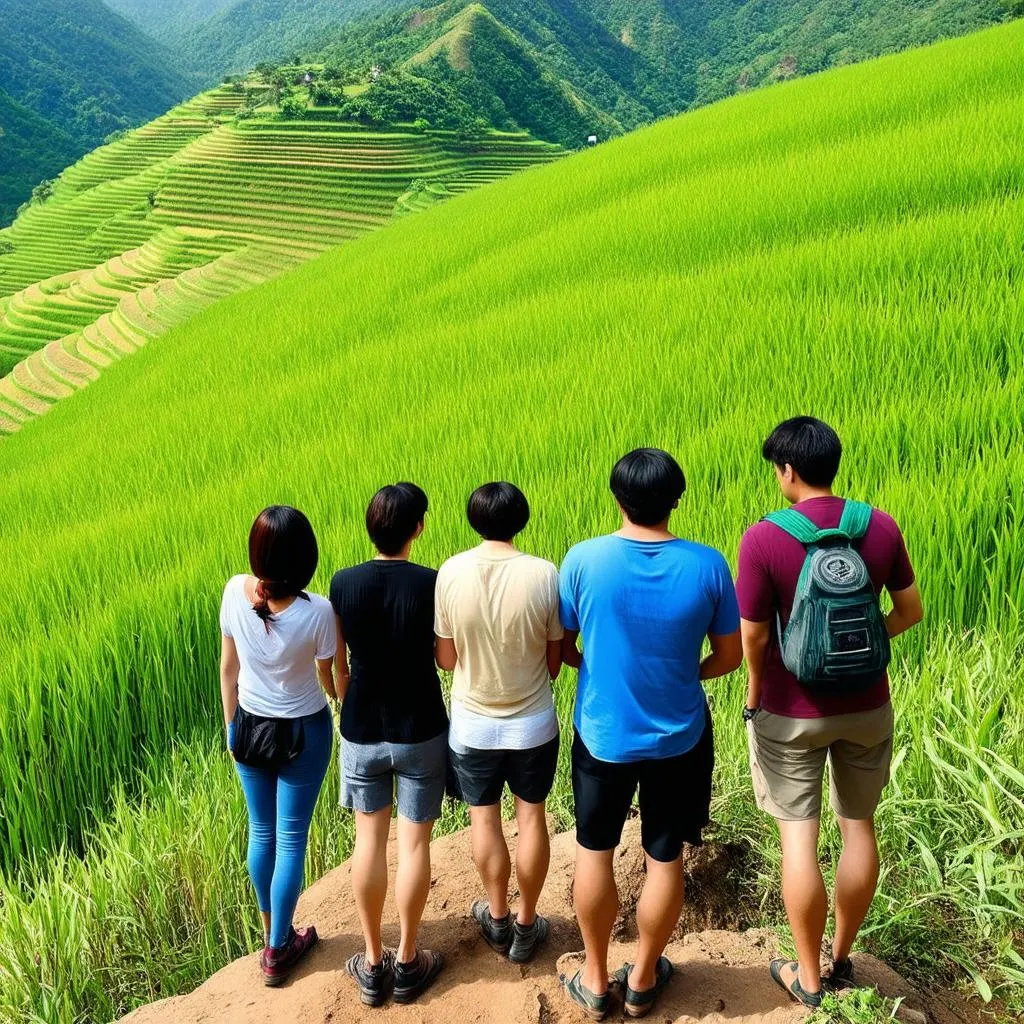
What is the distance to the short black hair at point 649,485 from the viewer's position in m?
1.56

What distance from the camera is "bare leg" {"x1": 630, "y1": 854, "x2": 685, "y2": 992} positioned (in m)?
→ 1.64

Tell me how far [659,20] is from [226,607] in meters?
121

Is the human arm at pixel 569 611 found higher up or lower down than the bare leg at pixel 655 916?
higher up

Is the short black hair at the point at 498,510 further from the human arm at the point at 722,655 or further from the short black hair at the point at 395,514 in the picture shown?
the human arm at the point at 722,655

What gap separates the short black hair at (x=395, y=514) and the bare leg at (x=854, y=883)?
42.9 inches

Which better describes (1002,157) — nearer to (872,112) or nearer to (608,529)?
(872,112)

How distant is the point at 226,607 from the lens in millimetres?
1957

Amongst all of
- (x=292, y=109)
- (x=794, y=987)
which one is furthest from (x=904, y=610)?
(x=292, y=109)

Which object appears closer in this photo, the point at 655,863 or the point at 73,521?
the point at 655,863

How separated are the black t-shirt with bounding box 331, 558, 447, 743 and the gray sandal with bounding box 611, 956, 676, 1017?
2.06 feet

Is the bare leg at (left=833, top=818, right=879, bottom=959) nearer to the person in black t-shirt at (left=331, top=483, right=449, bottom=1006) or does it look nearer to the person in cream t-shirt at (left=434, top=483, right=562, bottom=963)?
the person in cream t-shirt at (left=434, top=483, right=562, bottom=963)

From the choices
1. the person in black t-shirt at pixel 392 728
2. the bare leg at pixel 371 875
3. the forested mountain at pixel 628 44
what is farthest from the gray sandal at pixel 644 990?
the forested mountain at pixel 628 44

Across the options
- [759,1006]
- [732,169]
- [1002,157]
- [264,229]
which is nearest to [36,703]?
[759,1006]

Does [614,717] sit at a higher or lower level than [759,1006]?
higher
